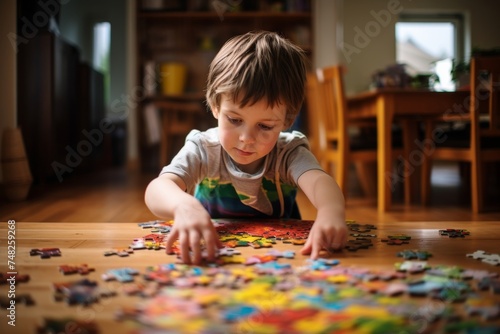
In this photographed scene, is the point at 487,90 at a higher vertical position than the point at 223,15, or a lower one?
lower

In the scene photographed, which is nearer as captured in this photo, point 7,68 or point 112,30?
point 7,68

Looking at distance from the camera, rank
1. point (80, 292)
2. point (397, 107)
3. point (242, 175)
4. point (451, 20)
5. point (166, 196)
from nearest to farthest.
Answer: point (80, 292) < point (166, 196) < point (242, 175) < point (397, 107) < point (451, 20)

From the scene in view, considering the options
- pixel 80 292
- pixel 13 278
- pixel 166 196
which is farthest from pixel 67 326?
pixel 166 196

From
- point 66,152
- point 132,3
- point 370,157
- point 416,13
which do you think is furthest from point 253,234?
point 416,13

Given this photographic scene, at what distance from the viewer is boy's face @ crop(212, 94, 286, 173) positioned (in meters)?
1.17

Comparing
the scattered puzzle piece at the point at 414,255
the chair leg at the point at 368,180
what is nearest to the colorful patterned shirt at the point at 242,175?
the scattered puzzle piece at the point at 414,255

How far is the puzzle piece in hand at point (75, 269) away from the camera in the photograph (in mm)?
833

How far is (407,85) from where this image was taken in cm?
387

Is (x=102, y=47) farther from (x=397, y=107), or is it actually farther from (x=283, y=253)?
(x=283, y=253)

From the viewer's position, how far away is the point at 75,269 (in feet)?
2.77

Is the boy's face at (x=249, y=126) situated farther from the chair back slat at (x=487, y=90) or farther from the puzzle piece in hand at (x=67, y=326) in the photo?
the chair back slat at (x=487, y=90)

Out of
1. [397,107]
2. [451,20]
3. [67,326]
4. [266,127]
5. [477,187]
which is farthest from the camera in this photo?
[451,20]

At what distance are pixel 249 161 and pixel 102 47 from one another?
725 centimetres

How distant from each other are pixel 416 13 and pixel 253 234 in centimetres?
789
